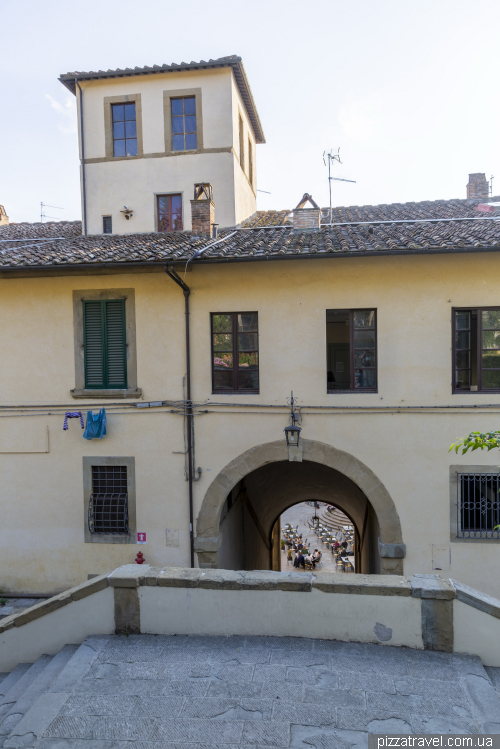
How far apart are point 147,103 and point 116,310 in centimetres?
670

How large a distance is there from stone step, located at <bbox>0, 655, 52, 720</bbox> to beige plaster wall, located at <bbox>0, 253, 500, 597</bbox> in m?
3.77

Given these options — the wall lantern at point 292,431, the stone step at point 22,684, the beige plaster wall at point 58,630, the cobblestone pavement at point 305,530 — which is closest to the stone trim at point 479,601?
the beige plaster wall at point 58,630

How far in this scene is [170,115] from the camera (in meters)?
13.8

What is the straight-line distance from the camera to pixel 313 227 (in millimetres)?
11109

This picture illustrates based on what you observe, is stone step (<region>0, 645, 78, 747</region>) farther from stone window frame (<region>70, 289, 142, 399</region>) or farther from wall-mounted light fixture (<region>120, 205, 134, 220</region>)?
wall-mounted light fixture (<region>120, 205, 134, 220</region>)

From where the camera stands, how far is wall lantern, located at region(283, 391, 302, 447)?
952cm

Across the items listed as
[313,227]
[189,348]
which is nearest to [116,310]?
[189,348]

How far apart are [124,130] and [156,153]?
1.12 metres

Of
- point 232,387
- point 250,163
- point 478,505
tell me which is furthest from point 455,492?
point 250,163

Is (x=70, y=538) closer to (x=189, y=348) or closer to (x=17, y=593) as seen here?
(x=17, y=593)

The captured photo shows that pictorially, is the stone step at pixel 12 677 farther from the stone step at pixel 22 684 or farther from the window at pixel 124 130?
the window at pixel 124 130

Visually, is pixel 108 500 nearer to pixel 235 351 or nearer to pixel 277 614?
pixel 235 351

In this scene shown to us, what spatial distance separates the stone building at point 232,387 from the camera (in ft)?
30.7

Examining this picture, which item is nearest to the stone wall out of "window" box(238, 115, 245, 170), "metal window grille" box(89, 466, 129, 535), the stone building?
the stone building
